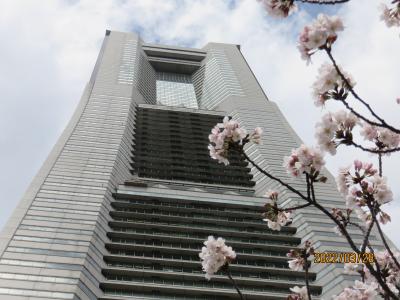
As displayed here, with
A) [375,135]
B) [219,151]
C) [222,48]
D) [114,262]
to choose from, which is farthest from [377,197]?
[222,48]

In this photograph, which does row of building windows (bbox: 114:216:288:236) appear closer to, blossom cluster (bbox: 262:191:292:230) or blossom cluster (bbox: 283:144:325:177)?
blossom cluster (bbox: 262:191:292:230)

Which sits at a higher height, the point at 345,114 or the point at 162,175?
the point at 162,175

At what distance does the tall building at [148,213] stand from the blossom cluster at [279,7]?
35.0 m

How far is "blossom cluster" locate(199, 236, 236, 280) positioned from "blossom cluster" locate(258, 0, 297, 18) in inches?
114

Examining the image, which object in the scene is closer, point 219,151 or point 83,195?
point 219,151

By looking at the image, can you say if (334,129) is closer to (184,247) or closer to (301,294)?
(301,294)

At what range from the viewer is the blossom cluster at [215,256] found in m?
6.02

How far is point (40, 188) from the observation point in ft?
170

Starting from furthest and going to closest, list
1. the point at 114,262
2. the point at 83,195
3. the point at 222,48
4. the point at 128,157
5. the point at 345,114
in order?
the point at 222,48 → the point at 128,157 → the point at 83,195 → the point at 114,262 → the point at 345,114

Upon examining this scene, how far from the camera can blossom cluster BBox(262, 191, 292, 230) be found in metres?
6.20

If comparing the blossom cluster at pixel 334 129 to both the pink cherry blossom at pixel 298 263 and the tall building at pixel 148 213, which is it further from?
the tall building at pixel 148 213

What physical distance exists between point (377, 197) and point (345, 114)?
1.09 metres

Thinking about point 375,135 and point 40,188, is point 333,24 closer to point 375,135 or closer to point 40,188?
point 375,135

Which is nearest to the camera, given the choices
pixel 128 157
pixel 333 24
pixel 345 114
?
pixel 333 24
